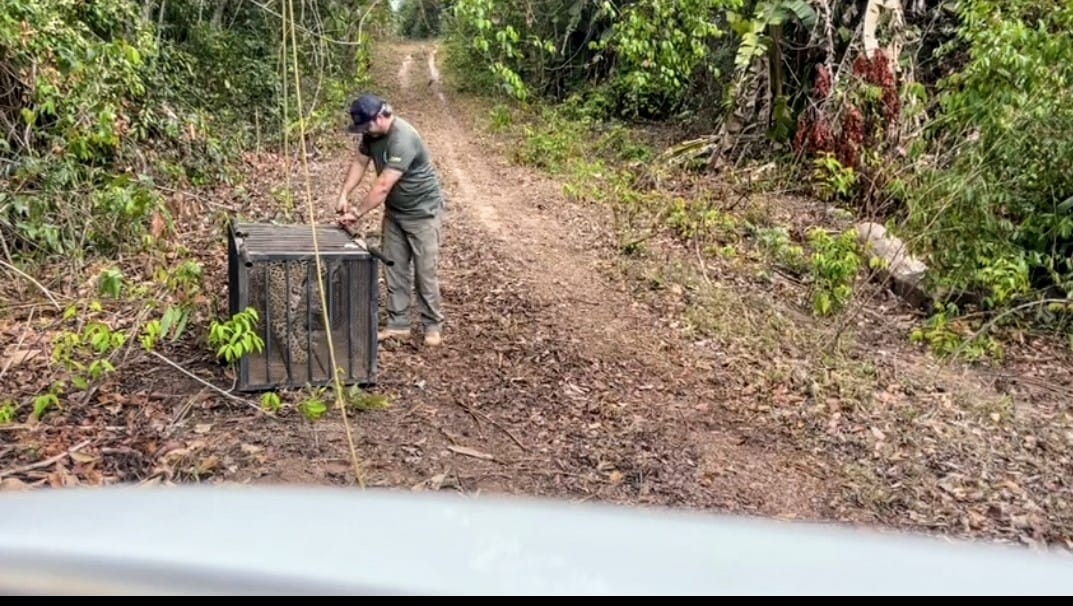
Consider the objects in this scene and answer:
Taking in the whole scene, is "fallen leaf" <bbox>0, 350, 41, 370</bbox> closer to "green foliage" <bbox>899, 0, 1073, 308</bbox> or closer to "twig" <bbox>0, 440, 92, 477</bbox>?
"twig" <bbox>0, 440, 92, 477</bbox>

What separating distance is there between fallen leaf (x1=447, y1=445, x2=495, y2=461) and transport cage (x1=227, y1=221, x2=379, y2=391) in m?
0.90

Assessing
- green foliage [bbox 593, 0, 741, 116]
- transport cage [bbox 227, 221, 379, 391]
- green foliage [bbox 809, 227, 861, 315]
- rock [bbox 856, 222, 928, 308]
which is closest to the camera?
transport cage [bbox 227, 221, 379, 391]

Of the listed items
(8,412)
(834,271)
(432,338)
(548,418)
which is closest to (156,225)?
(432,338)

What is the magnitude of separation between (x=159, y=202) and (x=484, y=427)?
4.54 meters

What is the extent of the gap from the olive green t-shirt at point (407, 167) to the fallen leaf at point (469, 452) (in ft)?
6.38

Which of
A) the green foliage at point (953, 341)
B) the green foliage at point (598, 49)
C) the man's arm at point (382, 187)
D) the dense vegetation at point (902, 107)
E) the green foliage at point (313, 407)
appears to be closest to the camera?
the green foliage at point (313, 407)

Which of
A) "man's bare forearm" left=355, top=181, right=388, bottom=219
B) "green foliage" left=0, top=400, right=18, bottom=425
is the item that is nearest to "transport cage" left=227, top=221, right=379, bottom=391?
"man's bare forearm" left=355, top=181, right=388, bottom=219

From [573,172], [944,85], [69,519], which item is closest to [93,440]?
[69,519]

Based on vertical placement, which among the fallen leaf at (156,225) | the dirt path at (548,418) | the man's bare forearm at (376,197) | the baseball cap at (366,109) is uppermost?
the baseball cap at (366,109)

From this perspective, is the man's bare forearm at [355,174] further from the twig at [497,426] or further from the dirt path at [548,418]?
the twig at [497,426]

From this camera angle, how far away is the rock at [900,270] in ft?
25.6

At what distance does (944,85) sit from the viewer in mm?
7801

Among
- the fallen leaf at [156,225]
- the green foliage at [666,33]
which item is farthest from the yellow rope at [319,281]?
the green foliage at [666,33]

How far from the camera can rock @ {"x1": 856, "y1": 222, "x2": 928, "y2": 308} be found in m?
7.81
